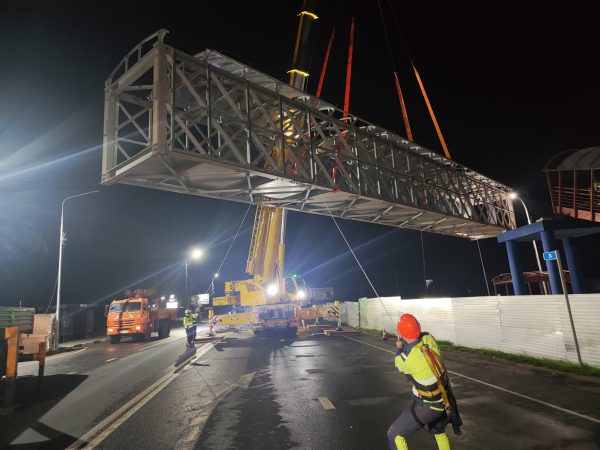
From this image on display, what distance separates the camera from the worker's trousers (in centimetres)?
402

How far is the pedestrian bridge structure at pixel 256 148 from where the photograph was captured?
Answer: 9.23 metres

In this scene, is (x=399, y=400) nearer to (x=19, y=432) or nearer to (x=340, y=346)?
(x=19, y=432)

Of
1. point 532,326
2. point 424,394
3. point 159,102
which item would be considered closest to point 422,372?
point 424,394

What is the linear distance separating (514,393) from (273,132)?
873 cm

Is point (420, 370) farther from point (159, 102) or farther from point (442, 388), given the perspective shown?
point (159, 102)

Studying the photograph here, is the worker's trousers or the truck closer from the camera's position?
the worker's trousers

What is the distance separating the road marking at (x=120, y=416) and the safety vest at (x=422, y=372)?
4551 mm

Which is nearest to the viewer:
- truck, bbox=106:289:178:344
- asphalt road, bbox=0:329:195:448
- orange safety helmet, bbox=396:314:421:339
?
orange safety helmet, bbox=396:314:421:339

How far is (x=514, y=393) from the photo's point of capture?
311 inches

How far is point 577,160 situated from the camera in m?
17.7

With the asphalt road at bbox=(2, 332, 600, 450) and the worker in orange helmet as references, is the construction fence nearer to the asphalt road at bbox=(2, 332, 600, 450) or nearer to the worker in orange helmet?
the asphalt road at bbox=(2, 332, 600, 450)

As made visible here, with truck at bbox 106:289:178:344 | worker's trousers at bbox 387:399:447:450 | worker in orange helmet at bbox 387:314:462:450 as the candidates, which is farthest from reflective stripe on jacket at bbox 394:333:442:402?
truck at bbox 106:289:178:344

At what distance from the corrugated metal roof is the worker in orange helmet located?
677 inches

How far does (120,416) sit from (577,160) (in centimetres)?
2066
